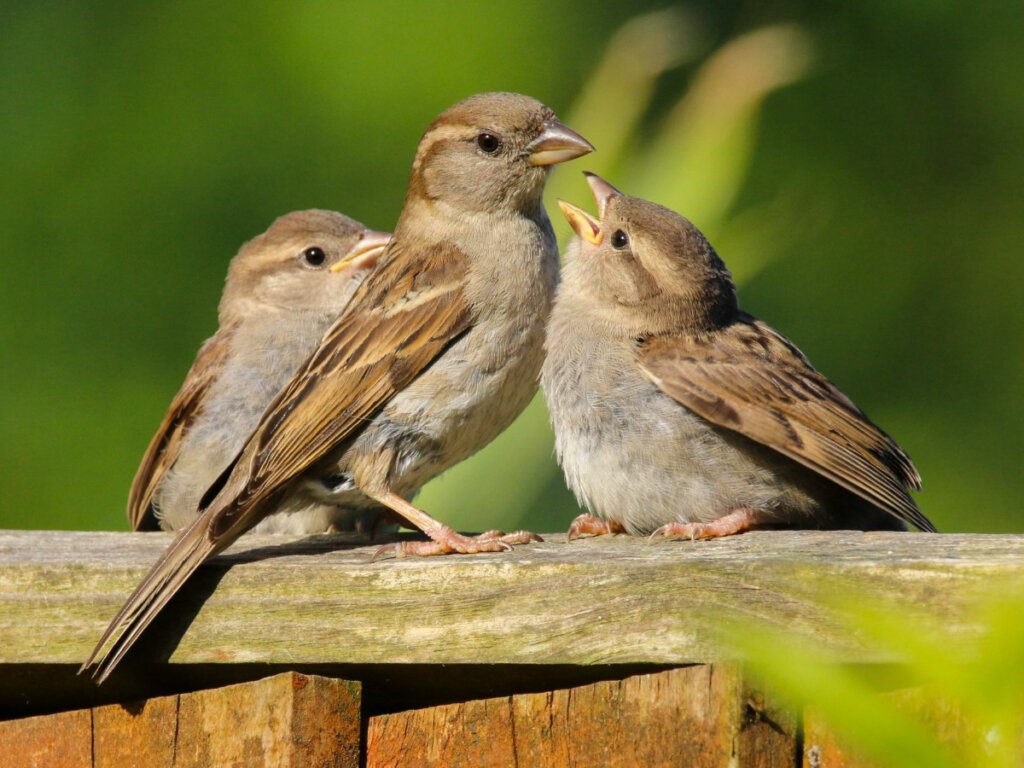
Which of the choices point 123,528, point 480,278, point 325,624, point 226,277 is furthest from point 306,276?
point 325,624

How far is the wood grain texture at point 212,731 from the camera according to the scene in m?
2.00

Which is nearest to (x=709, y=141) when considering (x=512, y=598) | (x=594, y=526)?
(x=594, y=526)

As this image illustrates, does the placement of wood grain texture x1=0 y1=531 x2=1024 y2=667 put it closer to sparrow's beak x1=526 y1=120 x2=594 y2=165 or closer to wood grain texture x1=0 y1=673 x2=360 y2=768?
wood grain texture x1=0 y1=673 x2=360 y2=768

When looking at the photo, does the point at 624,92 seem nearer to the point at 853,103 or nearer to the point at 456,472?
the point at 456,472

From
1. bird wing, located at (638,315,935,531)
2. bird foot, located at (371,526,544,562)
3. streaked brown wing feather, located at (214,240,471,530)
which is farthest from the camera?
streaked brown wing feather, located at (214,240,471,530)

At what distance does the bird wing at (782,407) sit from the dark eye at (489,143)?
0.74 metres

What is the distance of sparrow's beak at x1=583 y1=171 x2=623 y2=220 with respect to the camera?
3.51m

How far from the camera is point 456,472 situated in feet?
12.7

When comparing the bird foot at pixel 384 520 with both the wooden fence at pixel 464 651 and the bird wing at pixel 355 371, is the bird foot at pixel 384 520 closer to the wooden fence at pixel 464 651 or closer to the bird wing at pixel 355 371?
the bird wing at pixel 355 371

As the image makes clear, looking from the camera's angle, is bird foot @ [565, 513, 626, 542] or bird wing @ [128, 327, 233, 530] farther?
bird wing @ [128, 327, 233, 530]

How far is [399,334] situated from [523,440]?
60 centimetres

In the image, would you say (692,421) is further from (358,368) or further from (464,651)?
(464,651)

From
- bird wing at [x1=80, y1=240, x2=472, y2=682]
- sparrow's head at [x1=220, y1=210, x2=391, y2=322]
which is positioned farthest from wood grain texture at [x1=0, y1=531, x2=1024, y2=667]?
sparrow's head at [x1=220, y1=210, x2=391, y2=322]

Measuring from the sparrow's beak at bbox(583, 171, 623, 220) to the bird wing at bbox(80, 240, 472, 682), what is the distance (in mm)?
376
